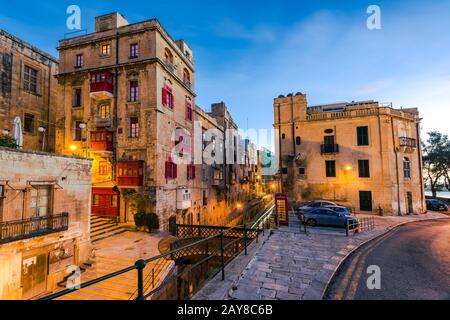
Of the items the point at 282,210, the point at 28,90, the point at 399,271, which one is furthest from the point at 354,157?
the point at 28,90

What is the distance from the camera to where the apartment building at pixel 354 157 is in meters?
22.2

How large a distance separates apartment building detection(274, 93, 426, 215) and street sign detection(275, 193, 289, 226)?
985 cm

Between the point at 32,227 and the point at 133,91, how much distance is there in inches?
503

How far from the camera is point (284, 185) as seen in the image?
2508 cm

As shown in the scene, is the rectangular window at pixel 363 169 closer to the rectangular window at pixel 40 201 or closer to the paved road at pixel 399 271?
the paved road at pixel 399 271

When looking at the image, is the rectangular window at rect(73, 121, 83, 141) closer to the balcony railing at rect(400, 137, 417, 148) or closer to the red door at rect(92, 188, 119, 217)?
the red door at rect(92, 188, 119, 217)

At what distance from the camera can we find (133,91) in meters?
18.8

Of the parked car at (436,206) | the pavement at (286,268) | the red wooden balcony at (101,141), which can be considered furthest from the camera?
the parked car at (436,206)

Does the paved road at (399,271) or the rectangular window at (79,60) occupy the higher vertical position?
the rectangular window at (79,60)

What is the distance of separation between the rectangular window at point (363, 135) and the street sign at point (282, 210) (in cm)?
1374

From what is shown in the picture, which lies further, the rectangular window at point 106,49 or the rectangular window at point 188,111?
→ the rectangular window at point 188,111

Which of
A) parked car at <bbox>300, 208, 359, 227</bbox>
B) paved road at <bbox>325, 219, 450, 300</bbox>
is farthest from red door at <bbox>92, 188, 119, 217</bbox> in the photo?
paved road at <bbox>325, 219, 450, 300</bbox>

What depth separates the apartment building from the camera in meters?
22.2

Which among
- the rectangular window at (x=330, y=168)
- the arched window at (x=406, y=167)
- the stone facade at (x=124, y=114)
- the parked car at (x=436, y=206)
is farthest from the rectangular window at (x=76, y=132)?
the parked car at (x=436, y=206)
